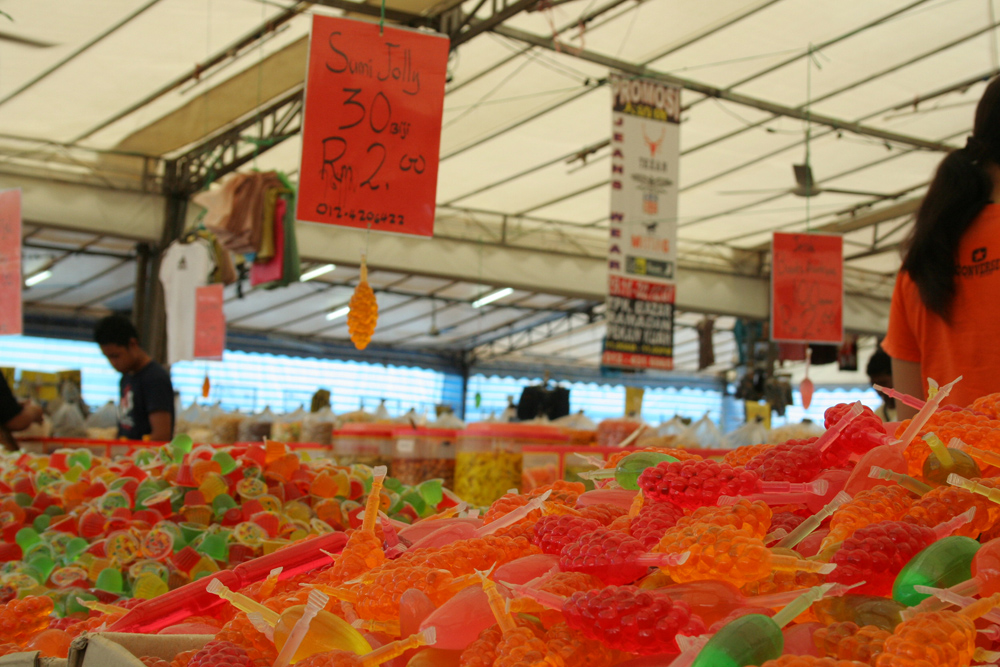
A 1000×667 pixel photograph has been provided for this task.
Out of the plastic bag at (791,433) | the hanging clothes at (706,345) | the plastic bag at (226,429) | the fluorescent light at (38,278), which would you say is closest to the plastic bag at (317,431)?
the plastic bag at (226,429)

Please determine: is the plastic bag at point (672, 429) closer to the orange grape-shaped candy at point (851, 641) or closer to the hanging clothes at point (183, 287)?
the hanging clothes at point (183, 287)

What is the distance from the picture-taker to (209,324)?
5.61 meters

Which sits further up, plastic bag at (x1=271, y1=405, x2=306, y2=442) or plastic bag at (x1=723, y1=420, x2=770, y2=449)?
plastic bag at (x1=723, y1=420, x2=770, y2=449)

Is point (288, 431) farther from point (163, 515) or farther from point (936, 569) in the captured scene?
point (936, 569)

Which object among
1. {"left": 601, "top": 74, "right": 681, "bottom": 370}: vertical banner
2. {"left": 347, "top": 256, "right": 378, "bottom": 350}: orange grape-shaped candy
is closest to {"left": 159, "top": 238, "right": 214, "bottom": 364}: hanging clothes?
{"left": 601, "top": 74, "right": 681, "bottom": 370}: vertical banner

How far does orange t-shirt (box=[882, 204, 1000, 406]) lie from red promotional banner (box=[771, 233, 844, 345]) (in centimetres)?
355

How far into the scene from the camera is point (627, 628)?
0.43 meters

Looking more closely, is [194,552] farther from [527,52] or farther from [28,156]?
[28,156]

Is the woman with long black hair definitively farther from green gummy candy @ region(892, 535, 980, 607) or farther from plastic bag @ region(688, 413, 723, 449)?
plastic bag @ region(688, 413, 723, 449)

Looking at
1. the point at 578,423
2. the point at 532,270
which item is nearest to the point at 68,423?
the point at 578,423

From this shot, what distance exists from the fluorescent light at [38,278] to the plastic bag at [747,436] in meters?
8.73

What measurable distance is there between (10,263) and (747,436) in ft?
11.6

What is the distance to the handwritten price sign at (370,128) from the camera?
2076 millimetres

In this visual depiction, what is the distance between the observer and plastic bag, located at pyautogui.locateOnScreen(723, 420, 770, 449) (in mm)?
4301
